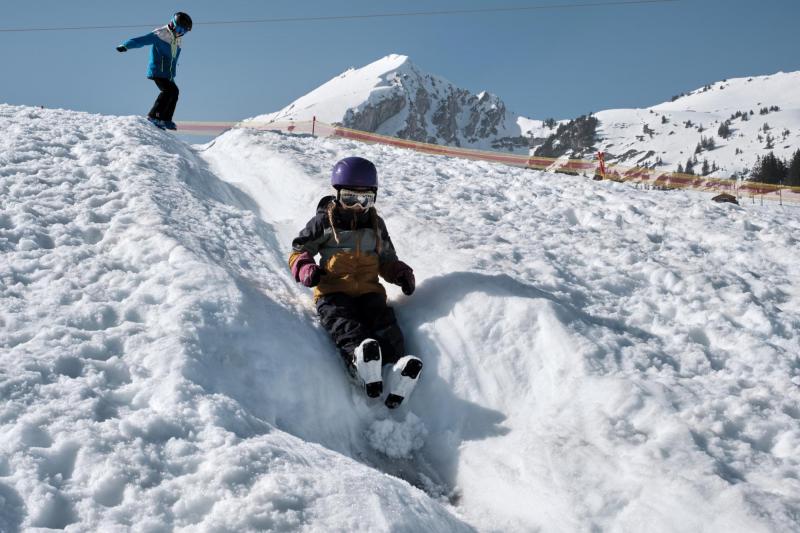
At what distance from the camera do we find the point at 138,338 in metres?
3.34

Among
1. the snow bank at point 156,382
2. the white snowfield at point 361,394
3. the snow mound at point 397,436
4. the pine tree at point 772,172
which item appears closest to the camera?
the snow bank at point 156,382

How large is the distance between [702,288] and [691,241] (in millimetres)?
1700

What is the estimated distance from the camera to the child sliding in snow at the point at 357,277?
3832 millimetres

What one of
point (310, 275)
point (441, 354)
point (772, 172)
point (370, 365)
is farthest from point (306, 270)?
point (772, 172)

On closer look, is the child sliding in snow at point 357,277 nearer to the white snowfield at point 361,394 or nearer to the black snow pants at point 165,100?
the white snowfield at point 361,394

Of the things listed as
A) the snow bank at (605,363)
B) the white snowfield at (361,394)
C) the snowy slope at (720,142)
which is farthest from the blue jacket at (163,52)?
the snowy slope at (720,142)

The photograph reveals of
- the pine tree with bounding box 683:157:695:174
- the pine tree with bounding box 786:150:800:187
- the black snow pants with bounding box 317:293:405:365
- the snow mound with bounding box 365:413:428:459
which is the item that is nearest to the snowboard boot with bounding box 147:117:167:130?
the black snow pants with bounding box 317:293:405:365

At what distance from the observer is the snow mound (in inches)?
142

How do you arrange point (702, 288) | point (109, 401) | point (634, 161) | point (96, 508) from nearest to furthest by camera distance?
point (96, 508), point (109, 401), point (702, 288), point (634, 161)

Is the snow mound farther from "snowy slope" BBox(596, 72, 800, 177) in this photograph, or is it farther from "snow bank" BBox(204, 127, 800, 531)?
"snowy slope" BBox(596, 72, 800, 177)

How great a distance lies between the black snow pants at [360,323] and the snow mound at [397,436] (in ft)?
1.79

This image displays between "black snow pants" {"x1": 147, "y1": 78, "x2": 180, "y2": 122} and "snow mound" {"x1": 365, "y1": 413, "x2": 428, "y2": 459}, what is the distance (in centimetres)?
927

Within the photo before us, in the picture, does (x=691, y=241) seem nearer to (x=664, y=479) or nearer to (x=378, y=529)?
(x=664, y=479)

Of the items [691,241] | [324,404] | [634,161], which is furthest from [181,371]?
[634,161]
